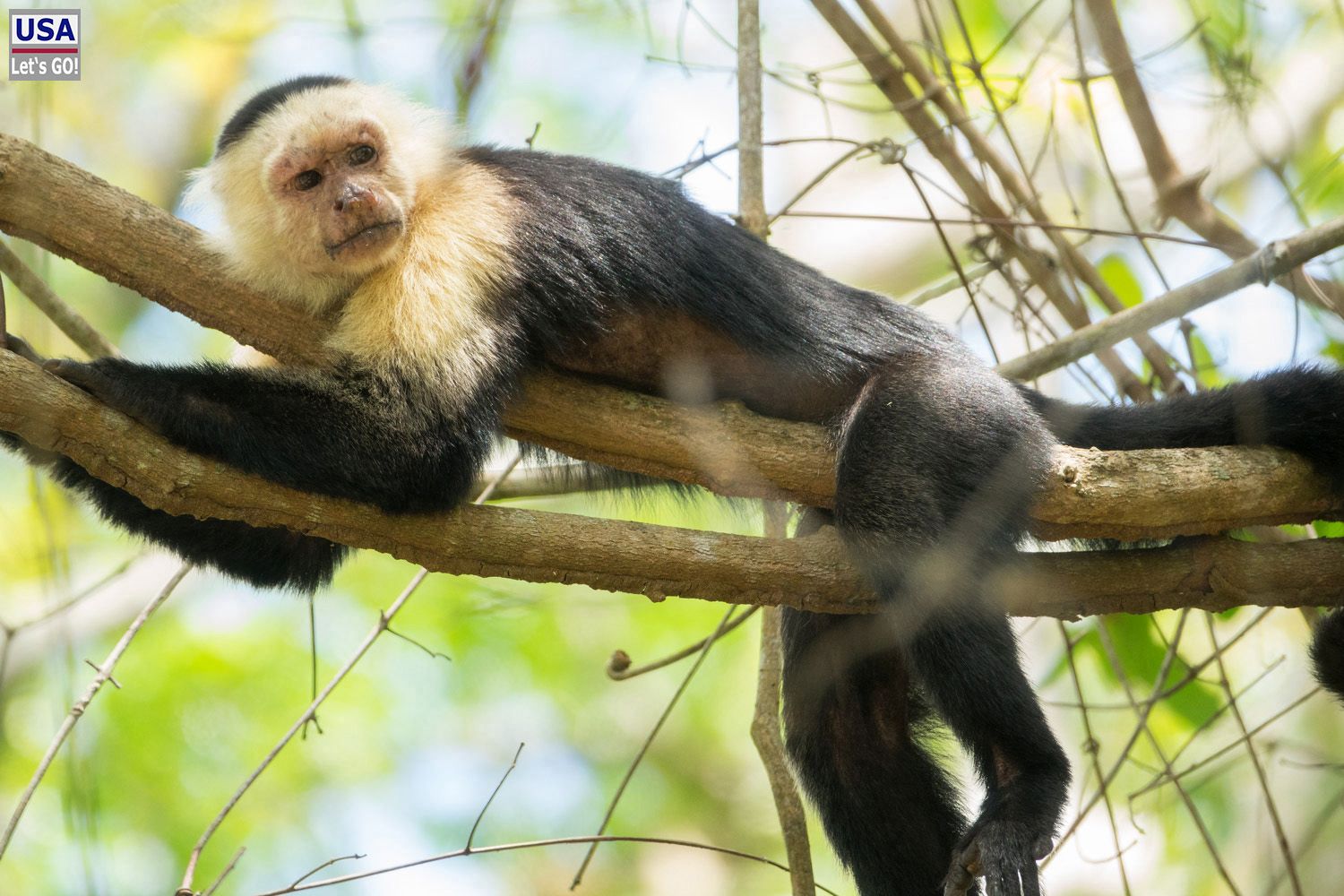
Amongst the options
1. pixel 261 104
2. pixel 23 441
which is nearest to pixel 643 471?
pixel 23 441

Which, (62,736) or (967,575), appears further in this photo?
(967,575)

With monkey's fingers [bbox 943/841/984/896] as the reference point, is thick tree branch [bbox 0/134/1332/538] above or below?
above

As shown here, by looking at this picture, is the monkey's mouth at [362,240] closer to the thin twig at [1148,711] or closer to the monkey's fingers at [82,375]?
the monkey's fingers at [82,375]

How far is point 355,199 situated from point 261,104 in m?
0.81

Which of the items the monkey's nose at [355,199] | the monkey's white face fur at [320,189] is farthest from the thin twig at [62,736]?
the monkey's nose at [355,199]

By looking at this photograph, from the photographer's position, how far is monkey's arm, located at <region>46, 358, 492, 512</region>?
11.3 ft

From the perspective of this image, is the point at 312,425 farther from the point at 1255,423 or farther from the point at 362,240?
the point at 1255,423

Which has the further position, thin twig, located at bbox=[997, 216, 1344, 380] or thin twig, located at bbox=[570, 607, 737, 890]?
thin twig, located at bbox=[997, 216, 1344, 380]

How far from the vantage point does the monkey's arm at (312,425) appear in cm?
343

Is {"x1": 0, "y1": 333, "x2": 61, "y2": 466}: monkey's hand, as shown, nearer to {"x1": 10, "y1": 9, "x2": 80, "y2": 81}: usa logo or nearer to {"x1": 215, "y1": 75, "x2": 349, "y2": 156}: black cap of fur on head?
{"x1": 215, "y1": 75, "x2": 349, "y2": 156}: black cap of fur on head

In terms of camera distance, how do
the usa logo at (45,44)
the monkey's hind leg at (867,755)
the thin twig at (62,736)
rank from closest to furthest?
the thin twig at (62,736), the monkey's hind leg at (867,755), the usa logo at (45,44)

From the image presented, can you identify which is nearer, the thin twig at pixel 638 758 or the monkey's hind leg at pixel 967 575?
the monkey's hind leg at pixel 967 575

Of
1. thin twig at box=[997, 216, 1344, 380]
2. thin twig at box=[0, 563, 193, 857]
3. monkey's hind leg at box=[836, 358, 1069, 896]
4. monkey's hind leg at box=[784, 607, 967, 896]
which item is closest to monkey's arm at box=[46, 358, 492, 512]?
thin twig at box=[0, 563, 193, 857]

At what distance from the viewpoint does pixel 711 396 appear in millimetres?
4465
